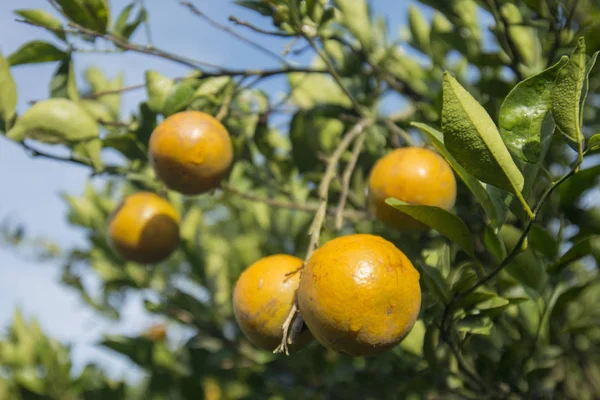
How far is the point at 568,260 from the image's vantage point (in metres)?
1.06

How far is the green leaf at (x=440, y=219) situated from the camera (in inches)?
34.4

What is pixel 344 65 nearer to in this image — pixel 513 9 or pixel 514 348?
pixel 513 9

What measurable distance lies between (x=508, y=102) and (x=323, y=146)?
103 cm

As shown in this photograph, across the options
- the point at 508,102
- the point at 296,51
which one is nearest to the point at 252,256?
the point at 296,51

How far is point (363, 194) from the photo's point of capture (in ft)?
5.80

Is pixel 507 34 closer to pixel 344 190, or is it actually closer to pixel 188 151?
pixel 344 190

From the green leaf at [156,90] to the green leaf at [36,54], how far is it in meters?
0.22

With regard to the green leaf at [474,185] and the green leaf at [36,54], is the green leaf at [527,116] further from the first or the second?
the green leaf at [36,54]

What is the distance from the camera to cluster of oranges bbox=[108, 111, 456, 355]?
2.79 ft

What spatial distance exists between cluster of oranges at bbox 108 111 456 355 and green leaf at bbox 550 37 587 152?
11.7 inches

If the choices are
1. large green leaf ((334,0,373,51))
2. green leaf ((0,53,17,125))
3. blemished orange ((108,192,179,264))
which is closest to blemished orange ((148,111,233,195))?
blemished orange ((108,192,179,264))

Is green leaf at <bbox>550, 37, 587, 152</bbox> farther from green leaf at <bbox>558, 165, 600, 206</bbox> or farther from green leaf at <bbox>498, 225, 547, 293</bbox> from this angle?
green leaf at <bbox>558, 165, 600, 206</bbox>

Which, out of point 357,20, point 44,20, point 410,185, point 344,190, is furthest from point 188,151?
point 357,20

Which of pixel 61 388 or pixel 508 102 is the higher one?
pixel 508 102
